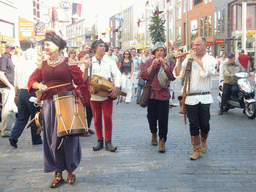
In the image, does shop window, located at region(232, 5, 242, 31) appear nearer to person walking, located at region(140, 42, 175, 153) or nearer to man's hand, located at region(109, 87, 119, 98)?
person walking, located at region(140, 42, 175, 153)

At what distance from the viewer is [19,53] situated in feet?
29.6

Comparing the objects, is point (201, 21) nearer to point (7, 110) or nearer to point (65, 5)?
point (65, 5)

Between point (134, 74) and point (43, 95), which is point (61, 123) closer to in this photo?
point (43, 95)

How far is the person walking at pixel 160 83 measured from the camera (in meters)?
6.34

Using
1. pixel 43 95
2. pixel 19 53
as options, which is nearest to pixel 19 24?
pixel 19 53

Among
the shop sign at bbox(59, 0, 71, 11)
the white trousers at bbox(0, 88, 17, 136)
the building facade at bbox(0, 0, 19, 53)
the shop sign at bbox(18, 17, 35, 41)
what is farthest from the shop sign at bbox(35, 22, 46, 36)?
the white trousers at bbox(0, 88, 17, 136)

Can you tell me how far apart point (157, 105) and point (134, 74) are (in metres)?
8.94

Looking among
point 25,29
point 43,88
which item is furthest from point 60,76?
point 25,29

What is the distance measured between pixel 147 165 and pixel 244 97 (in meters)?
5.57

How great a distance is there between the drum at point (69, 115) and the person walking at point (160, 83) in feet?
6.85

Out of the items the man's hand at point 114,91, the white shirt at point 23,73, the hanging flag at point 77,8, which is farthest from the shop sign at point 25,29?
the man's hand at point 114,91

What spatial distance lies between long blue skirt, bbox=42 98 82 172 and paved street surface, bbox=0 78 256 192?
0.26 metres

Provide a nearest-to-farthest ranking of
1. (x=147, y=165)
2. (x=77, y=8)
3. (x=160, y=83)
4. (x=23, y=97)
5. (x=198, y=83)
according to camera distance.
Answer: (x=147, y=165)
(x=198, y=83)
(x=160, y=83)
(x=23, y=97)
(x=77, y=8)

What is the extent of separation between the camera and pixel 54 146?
462 cm
